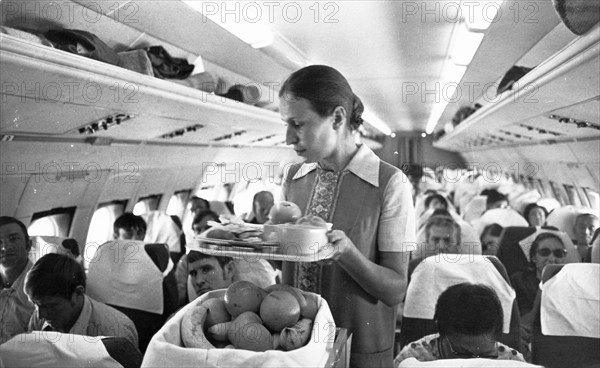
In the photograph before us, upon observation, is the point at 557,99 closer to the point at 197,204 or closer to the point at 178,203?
the point at 197,204

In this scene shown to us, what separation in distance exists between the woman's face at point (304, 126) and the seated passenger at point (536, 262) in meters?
3.21

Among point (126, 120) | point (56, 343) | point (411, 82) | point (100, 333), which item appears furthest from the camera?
point (411, 82)

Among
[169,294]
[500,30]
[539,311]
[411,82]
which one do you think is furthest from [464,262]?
[411,82]

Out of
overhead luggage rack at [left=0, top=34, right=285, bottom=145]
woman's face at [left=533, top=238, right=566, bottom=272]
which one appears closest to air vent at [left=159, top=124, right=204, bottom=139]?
overhead luggage rack at [left=0, top=34, right=285, bottom=145]

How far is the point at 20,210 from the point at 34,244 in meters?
0.24

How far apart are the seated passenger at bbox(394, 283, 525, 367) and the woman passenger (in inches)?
14.0

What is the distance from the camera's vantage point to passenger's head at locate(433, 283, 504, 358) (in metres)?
2.32

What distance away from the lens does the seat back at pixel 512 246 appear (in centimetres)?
500

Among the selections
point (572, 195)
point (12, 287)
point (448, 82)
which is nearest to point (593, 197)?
point (572, 195)

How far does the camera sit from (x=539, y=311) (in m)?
3.38

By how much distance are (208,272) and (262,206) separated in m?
2.93

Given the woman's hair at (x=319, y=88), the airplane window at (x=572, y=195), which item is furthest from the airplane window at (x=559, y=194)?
the woman's hair at (x=319, y=88)

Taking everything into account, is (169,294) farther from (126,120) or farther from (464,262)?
(464,262)

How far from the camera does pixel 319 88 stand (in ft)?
6.12
